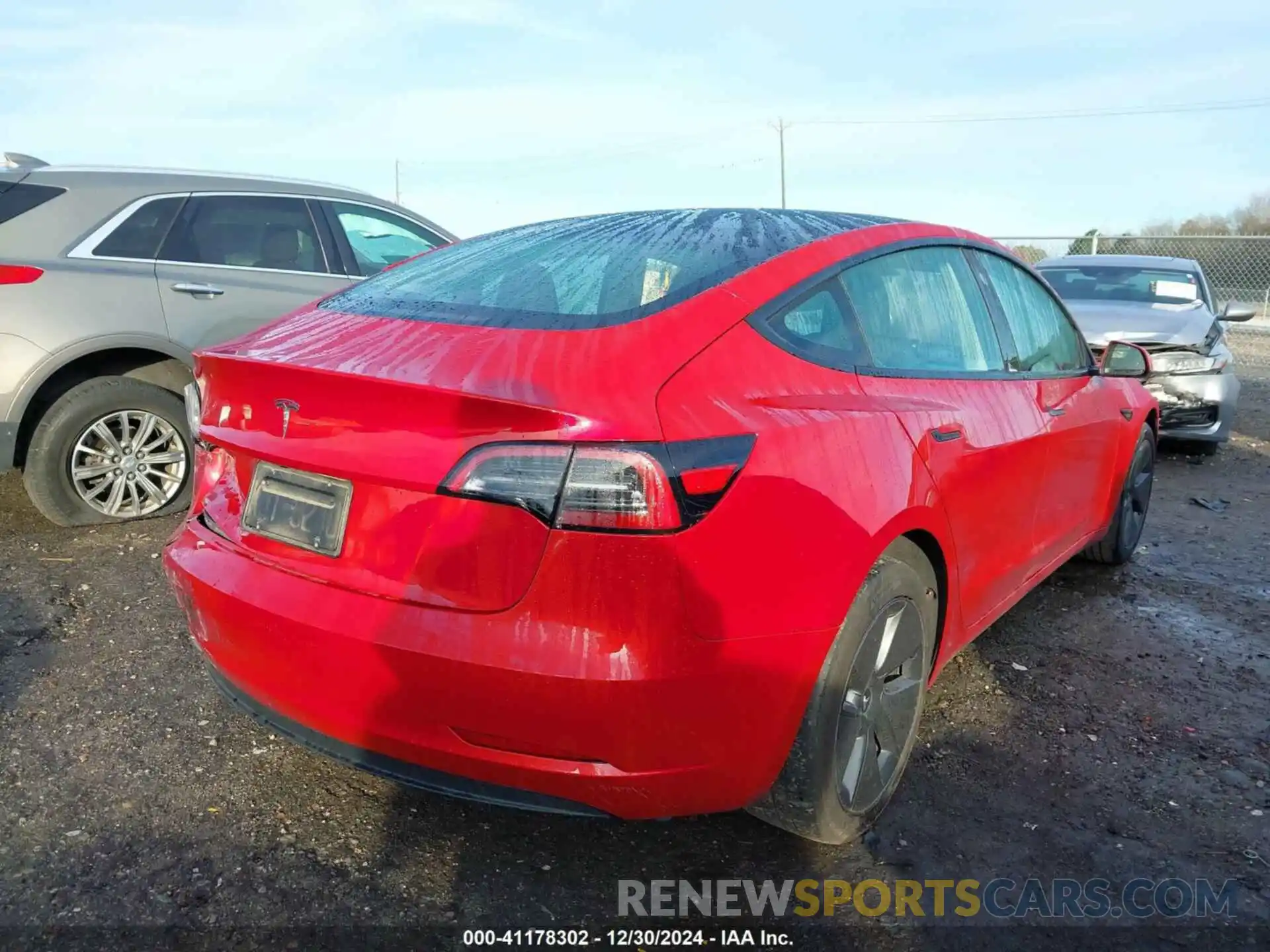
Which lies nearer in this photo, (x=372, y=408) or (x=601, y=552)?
(x=601, y=552)

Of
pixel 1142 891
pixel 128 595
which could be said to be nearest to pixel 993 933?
pixel 1142 891

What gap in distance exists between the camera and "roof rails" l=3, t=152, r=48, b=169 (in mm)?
4797

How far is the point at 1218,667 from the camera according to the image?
363cm

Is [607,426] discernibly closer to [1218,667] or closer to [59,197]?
[1218,667]

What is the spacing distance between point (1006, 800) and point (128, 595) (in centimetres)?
330

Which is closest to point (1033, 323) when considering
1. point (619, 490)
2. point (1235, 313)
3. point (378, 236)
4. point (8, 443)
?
point (619, 490)

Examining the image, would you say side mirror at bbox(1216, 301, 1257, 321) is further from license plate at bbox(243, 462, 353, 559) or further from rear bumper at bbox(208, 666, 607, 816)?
license plate at bbox(243, 462, 353, 559)

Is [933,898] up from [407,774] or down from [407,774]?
down

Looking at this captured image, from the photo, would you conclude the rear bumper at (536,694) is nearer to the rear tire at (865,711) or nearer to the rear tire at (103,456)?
the rear tire at (865,711)

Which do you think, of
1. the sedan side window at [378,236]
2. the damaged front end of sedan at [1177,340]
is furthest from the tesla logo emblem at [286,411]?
the damaged front end of sedan at [1177,340]

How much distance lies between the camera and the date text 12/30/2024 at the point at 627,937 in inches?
82.7

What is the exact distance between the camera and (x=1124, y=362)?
3.92m

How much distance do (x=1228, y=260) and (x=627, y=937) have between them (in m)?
22.8

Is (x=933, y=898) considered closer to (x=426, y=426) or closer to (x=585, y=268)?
(x=426, y=426)
